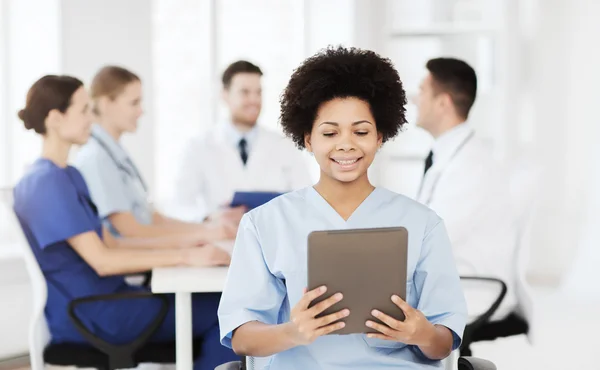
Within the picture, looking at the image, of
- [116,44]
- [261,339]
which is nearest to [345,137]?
[261,339]

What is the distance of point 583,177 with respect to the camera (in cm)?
560

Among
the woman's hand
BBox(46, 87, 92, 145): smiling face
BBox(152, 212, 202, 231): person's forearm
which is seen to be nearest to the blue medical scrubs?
BBox(46, 87, 92, 145): smiling face

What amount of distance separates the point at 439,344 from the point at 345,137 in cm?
42

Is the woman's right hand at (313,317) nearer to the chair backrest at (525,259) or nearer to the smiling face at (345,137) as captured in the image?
the smiling face at (345,137)

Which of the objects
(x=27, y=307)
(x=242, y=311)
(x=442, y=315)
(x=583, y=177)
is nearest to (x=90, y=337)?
(x=242, y=311)

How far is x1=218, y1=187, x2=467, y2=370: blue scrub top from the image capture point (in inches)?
60.1

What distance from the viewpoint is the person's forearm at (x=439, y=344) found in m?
1.47

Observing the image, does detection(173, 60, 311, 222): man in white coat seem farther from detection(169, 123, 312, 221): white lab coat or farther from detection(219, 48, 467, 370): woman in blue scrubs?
A: detection(219, 48, 467, 370): woman in blue scrubs

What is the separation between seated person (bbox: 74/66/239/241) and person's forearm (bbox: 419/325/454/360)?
1582mm

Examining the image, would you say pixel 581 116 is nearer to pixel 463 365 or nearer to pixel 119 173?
pixel 119 173

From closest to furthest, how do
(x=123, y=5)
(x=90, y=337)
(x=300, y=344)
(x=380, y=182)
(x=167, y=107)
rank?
(x=300, y=344), (x=90, y=337), (x=123, y=5), (x=167, y=107), (x=380, y=182)

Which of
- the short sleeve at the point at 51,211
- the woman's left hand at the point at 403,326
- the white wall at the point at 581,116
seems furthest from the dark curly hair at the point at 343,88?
the white wall at the point at 581,116

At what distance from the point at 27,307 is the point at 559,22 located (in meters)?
3.88

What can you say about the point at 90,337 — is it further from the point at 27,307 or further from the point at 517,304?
the point at 27,307
